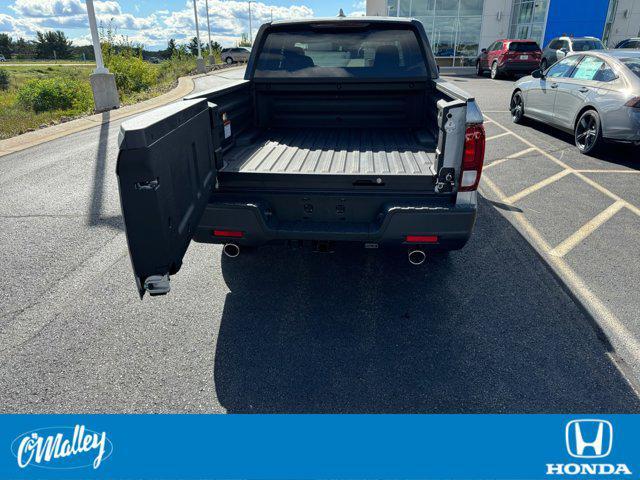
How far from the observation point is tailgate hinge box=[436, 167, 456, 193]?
128 inches

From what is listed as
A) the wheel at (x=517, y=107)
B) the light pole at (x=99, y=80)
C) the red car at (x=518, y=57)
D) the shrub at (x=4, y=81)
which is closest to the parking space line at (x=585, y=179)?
the wheel at (x=517, y=107)

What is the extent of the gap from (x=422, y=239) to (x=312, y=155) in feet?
4.08

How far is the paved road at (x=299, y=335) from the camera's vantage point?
278 cm

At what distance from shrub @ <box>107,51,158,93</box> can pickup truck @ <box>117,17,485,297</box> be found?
844 inches

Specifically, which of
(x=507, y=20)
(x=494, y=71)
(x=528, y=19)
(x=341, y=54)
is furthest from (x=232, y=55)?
(x=341, y=54)

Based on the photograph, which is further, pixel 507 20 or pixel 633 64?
pixel 507 20

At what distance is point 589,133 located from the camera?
26.5 feet

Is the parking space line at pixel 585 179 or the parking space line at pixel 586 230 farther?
the parking space line at pixel 585 179

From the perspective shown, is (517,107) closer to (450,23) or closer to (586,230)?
(586,230)

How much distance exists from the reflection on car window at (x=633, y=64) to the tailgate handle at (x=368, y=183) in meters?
6.33

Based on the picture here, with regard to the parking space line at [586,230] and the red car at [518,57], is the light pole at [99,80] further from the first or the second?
the red car at [518,57]
